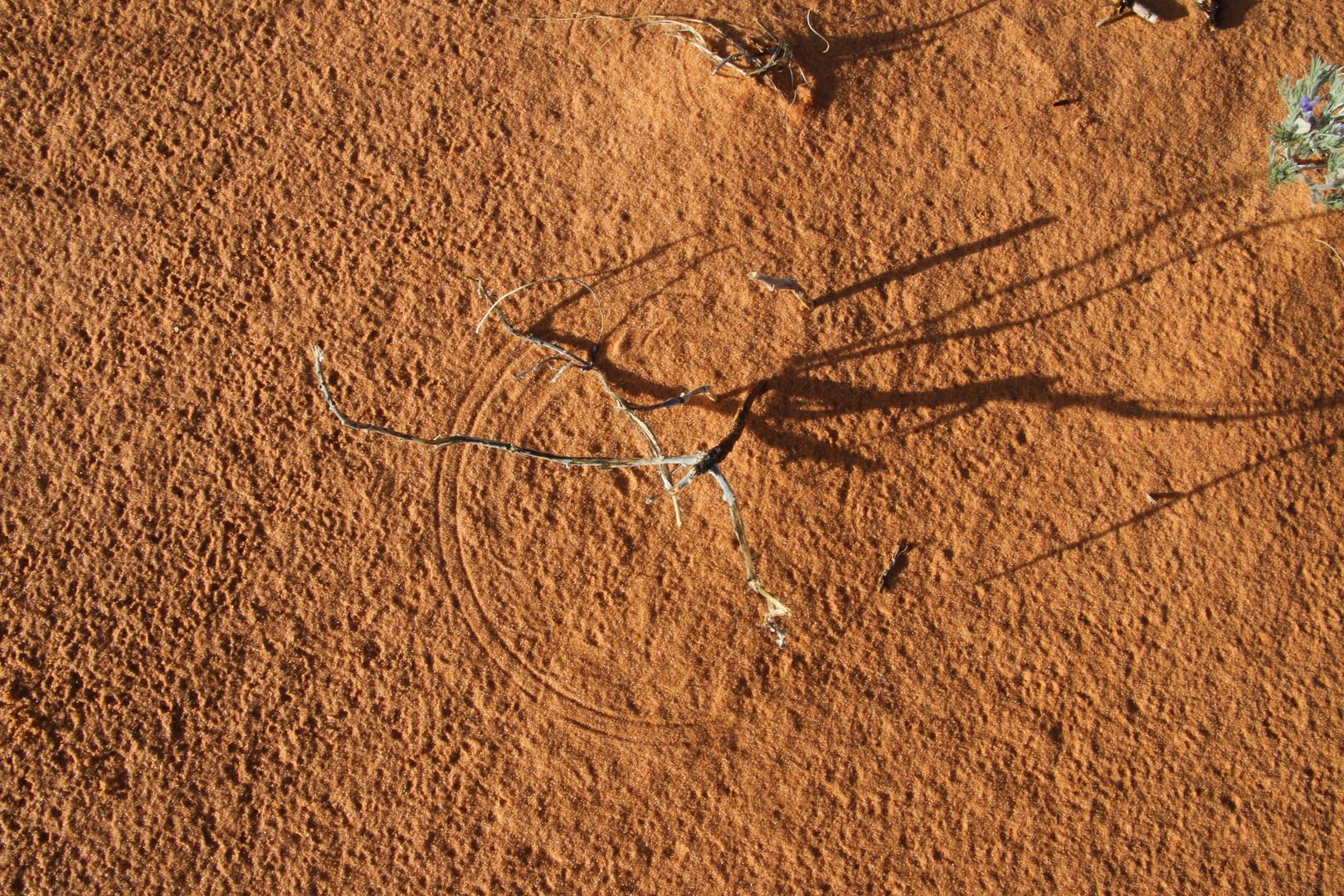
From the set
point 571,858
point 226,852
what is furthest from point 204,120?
point 571,858

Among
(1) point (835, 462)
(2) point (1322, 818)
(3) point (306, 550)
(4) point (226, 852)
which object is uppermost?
(1) point (835, 462)

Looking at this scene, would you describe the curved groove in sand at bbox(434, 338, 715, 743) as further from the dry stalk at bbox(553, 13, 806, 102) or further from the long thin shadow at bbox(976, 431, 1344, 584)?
the dry stalk at bbox(553, 13, 806, 102)

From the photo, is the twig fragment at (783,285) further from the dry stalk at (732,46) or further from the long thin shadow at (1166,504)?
the long thin shadow at (1166,504)

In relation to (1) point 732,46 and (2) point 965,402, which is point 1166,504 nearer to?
(2) point 965,402

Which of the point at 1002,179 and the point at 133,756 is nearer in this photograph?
the point at 133,756

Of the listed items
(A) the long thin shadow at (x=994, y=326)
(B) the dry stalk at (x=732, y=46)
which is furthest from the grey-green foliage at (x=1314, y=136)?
(B) the dry stalk at (x=732, y=46)

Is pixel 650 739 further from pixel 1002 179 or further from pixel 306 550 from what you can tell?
pixel 1002 179

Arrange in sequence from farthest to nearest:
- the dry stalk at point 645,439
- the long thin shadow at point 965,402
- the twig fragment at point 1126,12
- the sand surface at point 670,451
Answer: the twig fragment at point 1126,12, the long thin shadow at point 965,402, the sand surface at point 670,451, the dry stalk at point 645,439
